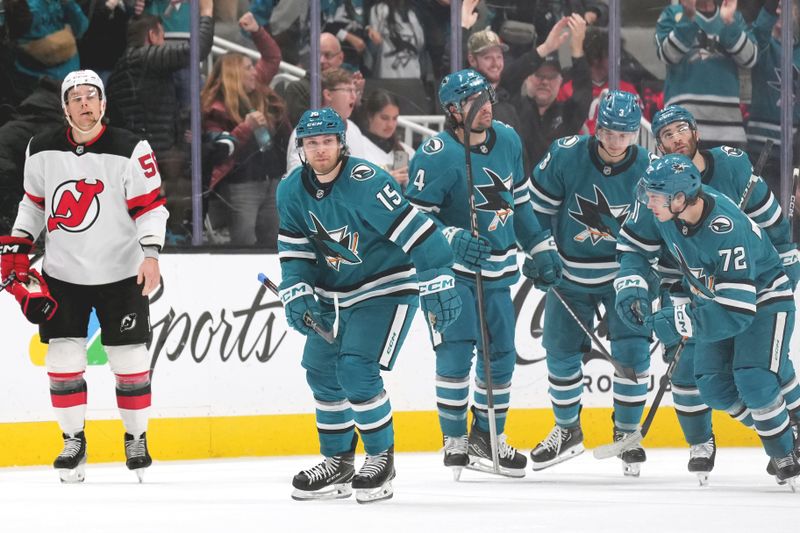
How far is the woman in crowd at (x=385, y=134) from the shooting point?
23.4ft

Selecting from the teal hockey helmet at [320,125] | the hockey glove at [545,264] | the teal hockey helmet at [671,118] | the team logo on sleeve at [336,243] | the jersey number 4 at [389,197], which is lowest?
the hockey glove at [545,264]

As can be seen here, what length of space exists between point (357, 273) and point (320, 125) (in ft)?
1.46

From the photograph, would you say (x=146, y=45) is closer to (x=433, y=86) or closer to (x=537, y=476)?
(x=433, y=86)

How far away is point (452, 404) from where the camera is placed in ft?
17.6

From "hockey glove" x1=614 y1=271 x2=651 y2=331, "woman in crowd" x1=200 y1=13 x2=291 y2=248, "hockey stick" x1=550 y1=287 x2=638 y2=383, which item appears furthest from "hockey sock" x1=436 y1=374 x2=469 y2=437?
"woman in crowd" x1=200 y1=13 x2=291 y2=248

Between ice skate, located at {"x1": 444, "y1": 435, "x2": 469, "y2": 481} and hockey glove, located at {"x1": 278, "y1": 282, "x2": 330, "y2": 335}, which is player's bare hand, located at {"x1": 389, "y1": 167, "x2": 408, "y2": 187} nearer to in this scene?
ice skate, located at {"x1": 444, "y1": 435, "x2": 469, "y2": 481}

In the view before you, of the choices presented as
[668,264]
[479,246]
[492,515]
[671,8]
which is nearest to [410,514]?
[492,515]

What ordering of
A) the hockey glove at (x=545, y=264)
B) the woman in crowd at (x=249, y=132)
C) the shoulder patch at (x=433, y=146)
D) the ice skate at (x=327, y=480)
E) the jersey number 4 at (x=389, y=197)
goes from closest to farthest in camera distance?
the jersey number 4 at (x=389, y=197)
the ice skate at (x=327, y=480)
the shoulder patch at (x=433, y=146)
the hockey glove at (x=545, y=264)
the woman in crowd at (x=249, y=132)

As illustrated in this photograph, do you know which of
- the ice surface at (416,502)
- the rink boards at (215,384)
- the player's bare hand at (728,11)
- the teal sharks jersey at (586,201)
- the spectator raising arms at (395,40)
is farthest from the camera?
the player's bare hand at (728,11)

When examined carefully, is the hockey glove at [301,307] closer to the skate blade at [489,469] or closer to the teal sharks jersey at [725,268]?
the skate blade at [489,469]

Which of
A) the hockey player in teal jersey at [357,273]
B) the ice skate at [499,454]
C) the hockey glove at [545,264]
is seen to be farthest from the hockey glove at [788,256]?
the hockey player in teal jersey at [357,273]

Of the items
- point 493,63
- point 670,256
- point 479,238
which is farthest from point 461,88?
point 493,63

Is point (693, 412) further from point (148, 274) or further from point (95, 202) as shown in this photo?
point (95, 202)

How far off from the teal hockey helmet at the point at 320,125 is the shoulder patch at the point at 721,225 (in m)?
1.17
